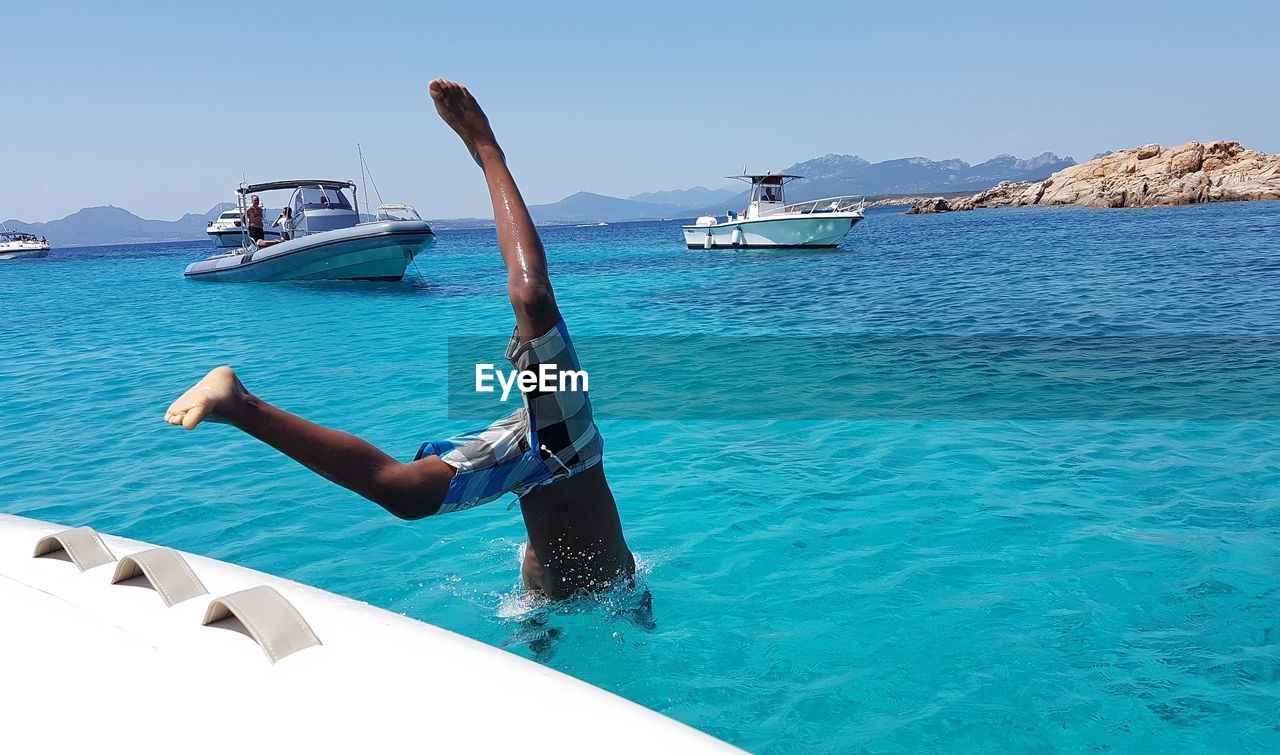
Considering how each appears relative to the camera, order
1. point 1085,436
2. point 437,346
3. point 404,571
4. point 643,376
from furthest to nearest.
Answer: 1. point 437,346
2. point 643,376
3. point 1085,436
4. point 404,571

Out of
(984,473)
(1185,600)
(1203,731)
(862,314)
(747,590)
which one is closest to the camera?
(1203,731)

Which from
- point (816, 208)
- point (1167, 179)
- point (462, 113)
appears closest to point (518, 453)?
point (462, 113)

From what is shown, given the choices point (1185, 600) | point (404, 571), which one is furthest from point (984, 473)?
point (404, 571)

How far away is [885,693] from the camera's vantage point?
3.00 metres

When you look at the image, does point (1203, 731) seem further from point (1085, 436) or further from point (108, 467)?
point (108, 467)

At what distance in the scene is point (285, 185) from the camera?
2216 cm

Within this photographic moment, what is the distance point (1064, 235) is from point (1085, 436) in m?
28.3

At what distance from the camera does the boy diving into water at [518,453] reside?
2.07m

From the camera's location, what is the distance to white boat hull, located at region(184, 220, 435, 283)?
65.8 ft

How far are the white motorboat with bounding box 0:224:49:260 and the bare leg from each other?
69218mm

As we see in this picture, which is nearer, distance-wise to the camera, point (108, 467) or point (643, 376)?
point (108, 467)

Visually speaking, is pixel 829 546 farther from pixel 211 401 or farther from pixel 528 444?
pixel 211 401

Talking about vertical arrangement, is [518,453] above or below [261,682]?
above

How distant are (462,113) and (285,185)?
72.7ft
